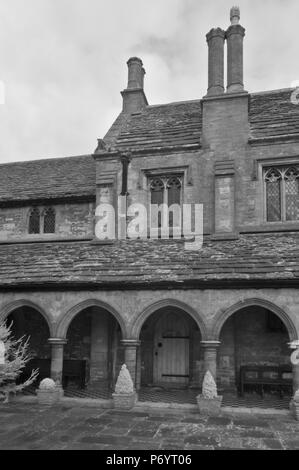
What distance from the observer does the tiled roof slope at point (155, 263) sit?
11.5 metres

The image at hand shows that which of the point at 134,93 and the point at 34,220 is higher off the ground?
the point at 134,93

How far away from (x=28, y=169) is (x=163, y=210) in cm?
777

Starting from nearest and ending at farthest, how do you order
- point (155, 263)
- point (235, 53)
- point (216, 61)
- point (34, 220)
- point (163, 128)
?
1. point (155, 263)
2. point (235, 53)
3. point (216, 61)
4. point (163, 128)
5. point (34, 220)

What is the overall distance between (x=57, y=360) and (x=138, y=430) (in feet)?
13.2

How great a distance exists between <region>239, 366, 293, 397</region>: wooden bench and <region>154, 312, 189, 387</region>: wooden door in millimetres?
1986

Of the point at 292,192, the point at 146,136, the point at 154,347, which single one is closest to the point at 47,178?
the point at 146,136

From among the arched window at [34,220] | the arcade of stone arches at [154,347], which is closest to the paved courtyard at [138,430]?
the arcade of stone arches at [154,347]

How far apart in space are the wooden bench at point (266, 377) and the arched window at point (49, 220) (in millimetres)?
8676

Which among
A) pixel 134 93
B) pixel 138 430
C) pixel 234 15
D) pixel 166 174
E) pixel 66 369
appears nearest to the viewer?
pixel 138 430

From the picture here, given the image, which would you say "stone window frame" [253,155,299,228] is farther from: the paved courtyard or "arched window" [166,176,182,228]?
the paved courtyard

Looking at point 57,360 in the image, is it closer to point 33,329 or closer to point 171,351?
point 33,329

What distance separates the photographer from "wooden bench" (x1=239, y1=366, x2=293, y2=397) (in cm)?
1220

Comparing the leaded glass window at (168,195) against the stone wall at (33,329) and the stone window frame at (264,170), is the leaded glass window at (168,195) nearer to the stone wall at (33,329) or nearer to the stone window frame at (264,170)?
the stone window frame at (264,170)

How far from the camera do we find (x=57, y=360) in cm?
1212
